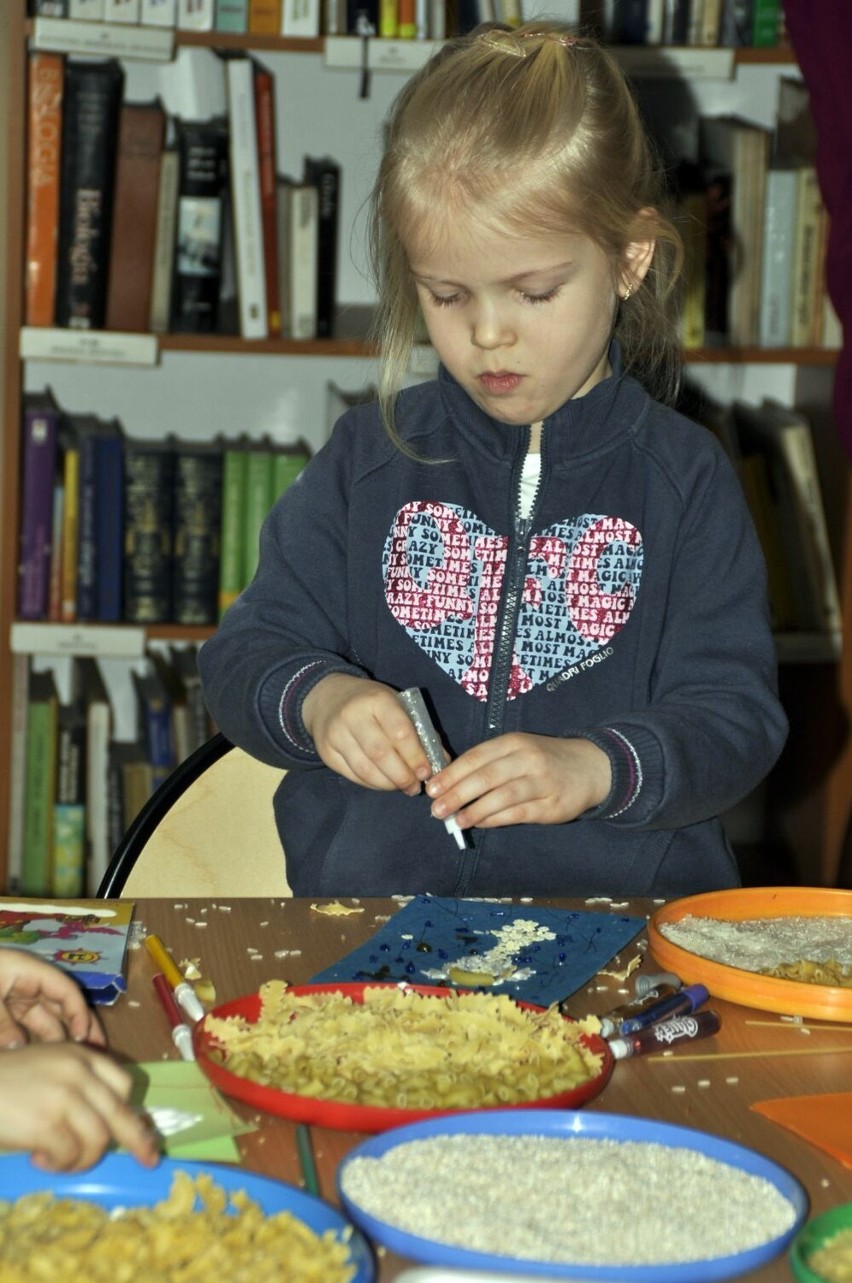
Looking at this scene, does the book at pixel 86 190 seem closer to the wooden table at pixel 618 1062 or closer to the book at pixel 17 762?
the book at pixel 17 762

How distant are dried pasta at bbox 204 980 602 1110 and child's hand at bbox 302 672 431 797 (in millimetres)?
217

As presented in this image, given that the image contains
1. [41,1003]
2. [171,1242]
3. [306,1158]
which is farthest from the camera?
[41,1003]

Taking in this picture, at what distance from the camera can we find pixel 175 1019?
843mm

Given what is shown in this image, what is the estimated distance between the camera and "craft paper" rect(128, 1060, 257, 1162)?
69cm

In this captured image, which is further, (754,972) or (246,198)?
(246,198)

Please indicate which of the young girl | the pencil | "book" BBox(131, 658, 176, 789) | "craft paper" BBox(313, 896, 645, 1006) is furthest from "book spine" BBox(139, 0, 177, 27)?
the pencil

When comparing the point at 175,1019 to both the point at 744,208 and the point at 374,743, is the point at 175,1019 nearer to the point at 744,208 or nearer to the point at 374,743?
the point at 374,743

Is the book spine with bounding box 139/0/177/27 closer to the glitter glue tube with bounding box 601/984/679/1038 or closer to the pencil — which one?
the glitter glue tube with bounding box 601/984/679/1038

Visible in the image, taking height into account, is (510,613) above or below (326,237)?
below

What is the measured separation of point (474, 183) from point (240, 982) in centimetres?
59

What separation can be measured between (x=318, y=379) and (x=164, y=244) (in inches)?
14.9

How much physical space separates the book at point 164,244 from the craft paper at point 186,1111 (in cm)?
167

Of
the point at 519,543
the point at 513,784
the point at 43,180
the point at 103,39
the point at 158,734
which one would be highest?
the point at 103,39

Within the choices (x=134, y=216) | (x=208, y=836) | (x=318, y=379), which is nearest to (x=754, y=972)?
(x=208, y=836)
